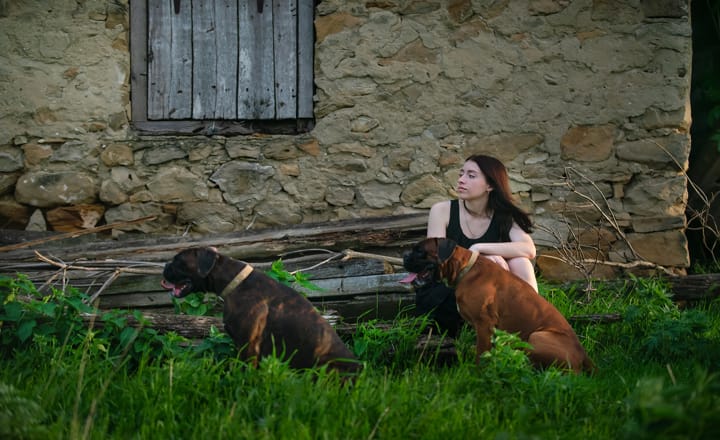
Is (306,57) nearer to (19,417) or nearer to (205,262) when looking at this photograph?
(205,262)

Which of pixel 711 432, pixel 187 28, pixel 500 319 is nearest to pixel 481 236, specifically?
pixel 500 319

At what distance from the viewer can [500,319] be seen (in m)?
4.17

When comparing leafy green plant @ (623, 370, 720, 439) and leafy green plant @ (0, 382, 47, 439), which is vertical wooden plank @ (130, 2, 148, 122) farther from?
leafy green plant @ (623, 370, 720, 439)

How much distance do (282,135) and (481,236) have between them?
2156 millimetres

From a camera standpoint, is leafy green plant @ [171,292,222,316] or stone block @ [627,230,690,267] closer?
leafy green plant @ [171,292,222,316]

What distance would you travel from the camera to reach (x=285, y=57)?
6.52 metres

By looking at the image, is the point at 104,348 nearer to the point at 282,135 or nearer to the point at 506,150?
the point at 282,135

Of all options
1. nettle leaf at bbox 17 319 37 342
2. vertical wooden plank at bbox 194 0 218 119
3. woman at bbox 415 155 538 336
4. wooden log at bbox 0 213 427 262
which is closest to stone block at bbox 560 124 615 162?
wooden log at bbox 0 213 427 262

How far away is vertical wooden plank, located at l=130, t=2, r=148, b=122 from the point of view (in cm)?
645

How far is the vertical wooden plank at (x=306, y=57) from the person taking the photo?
6.50 meters

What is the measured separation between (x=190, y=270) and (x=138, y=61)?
3267mm

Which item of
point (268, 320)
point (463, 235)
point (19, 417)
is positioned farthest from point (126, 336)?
point (463, 235)

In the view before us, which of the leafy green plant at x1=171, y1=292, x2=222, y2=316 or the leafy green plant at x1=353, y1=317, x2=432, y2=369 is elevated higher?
the leafy green plant at x1=171, y1=292, x2=222, y2=316

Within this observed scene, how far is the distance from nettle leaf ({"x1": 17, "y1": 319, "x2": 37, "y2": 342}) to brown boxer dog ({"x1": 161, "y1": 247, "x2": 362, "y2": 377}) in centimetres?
90
